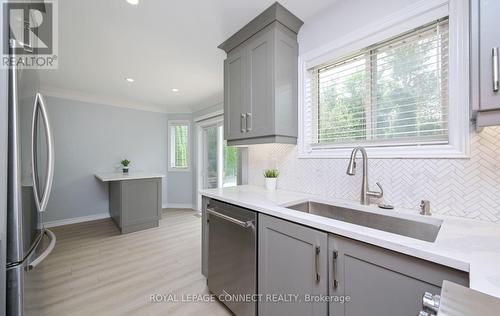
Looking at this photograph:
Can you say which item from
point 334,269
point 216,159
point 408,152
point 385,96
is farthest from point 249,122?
point 216,159

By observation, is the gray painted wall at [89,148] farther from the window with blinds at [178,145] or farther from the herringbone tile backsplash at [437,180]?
the herringbone tile backsplash at [437,180]

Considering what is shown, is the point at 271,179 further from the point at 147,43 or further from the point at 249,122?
the point at 147,43

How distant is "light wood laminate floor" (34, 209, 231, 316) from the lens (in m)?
1.65

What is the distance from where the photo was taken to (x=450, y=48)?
1.09 m

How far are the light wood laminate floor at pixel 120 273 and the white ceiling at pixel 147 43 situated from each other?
1996mm

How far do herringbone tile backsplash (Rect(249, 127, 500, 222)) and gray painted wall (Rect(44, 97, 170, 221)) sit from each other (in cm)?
421

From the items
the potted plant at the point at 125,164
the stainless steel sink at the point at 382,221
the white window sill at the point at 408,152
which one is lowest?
the stainless steel sink at the point at 382,221

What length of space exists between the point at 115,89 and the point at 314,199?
3.96m

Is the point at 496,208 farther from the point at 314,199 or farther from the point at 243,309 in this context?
the point at 243,309

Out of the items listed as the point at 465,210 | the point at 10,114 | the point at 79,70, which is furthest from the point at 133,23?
the point at 465,210

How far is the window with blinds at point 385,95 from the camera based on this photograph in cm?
120

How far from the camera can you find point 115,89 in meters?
3.64

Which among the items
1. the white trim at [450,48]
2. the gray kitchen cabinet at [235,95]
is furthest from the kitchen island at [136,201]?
the white trim at [450,48]

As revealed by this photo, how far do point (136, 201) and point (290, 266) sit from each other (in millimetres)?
3102
